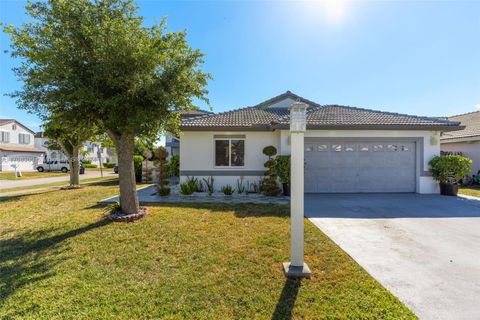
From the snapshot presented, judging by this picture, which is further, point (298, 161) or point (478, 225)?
point (478, 225)

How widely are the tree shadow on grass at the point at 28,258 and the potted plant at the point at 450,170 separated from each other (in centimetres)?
1328

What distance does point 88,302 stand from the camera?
10.3 ft

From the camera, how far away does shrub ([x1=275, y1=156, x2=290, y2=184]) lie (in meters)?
10.2

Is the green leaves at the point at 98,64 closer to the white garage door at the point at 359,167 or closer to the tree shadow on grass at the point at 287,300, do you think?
the tree shadow on grass at the point at 287,300

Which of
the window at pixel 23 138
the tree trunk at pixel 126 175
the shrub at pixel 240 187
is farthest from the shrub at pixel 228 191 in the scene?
the window at pixel 23 138

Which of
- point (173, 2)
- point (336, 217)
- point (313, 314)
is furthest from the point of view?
point (173, 2)

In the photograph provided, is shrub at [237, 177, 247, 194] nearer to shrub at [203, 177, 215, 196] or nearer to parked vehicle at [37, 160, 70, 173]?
shrub at [203, 177, 215, 196]

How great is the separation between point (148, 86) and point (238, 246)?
447cm

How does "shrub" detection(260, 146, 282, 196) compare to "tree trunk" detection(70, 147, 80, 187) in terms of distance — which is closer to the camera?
"shrub" detection(260, 146, 282, 196)

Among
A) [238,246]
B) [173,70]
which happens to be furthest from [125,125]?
[238,246]

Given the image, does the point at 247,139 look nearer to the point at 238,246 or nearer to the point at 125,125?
the point at 125,125

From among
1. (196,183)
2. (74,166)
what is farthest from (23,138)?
(196,183)

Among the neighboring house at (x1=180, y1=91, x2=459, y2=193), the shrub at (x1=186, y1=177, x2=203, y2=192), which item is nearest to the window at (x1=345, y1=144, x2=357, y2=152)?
the neighboring house at (x1=180, y1=91, x2=459, y2=193)

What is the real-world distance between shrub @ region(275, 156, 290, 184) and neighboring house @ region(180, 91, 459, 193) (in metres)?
0.58
